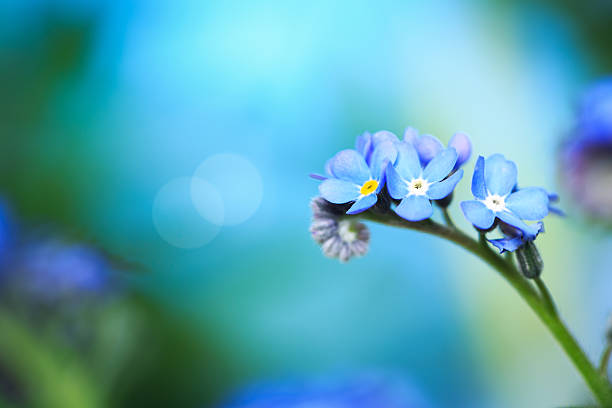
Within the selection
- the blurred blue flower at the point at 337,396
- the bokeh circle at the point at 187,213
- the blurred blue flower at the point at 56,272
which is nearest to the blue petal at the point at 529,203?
the blurred blue flower at the point at 337,396

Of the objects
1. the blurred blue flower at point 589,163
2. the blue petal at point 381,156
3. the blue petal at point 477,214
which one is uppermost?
the blurred blue flower at point 589,163

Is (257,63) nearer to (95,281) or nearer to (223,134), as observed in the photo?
(223,134)

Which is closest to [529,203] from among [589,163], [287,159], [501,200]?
[501,200]

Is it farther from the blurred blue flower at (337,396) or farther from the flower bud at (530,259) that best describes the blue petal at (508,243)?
the blurred blue flower at (337,396)

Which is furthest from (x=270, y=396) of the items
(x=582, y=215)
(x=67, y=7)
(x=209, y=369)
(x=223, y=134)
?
(x=67, y=7)

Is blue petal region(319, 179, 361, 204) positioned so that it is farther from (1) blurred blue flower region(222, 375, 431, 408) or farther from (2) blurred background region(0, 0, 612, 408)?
(2) blurred background region(0, 0, 612, 408)
